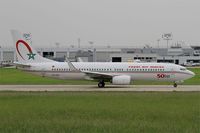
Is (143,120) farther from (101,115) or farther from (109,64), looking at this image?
(109,64)

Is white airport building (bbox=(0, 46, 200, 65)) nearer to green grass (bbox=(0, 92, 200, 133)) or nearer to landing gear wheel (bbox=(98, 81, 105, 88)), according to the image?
landing gear wheel (bbox=(98, 81, 105, 88))

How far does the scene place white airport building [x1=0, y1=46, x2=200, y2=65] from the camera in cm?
13450

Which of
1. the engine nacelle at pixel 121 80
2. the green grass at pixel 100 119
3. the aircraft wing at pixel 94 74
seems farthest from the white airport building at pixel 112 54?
the green grass at pixel 100 119

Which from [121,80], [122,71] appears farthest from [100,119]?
[122,71]

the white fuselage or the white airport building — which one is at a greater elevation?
the white airport building

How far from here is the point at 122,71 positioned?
3856cm

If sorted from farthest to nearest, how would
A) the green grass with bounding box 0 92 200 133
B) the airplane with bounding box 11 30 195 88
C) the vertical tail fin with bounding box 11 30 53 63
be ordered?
the vertical tail fin with bounding box 11 30 53 63
the airplane with bounding box 11 30 195 88
the green grass with bounding box 0 92 200 133

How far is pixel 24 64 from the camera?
38.0 meters

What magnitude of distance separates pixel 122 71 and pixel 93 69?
2.83 meters

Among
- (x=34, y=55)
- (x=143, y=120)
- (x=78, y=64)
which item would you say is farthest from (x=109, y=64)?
(x=143, y=120)

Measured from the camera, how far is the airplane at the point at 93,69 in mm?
38125

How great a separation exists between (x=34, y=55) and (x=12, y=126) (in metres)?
26.7

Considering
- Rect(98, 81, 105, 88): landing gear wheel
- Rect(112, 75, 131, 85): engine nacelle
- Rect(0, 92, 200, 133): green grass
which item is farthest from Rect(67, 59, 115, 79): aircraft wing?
Rect(0, 92, 200, 133): green grass

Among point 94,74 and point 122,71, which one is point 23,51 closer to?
point 94,74
